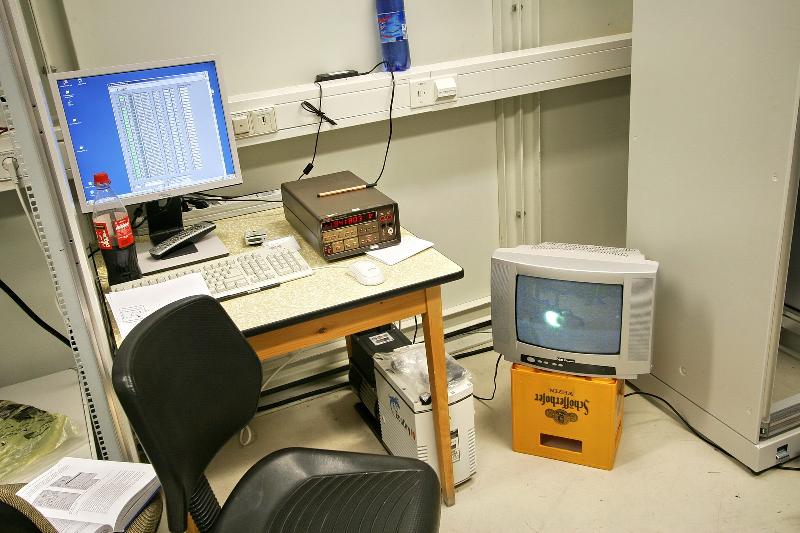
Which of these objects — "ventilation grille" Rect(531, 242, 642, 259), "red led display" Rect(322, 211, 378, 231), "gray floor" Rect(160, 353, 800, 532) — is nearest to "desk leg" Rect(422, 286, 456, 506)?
"gray floor" Rect(160, 353, 800, 532)

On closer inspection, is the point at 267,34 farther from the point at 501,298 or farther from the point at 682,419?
the point at 682,419

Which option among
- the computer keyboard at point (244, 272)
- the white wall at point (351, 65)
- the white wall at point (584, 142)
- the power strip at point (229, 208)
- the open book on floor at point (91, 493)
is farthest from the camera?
the white wall at point (584, 142)

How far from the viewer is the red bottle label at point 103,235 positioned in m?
1.76

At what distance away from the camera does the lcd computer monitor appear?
6.48 ft

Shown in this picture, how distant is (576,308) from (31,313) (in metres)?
1.73

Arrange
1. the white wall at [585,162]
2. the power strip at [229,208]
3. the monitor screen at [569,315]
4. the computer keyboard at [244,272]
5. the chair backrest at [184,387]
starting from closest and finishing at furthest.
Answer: the chair backrest at [184,387]
the computer keyboard at [244,272]
the monitor screen at [569,315]
the power strip at [229,208]
the white wall at [585,162]

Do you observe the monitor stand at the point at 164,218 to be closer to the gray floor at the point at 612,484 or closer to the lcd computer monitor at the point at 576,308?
the gray floor at the point at 612,484

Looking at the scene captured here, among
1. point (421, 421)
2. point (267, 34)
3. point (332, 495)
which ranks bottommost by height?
point (421, 421)

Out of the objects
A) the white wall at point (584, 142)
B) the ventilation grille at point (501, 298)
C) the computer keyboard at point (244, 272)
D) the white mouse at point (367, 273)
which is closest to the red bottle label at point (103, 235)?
the computer keyboard at point (244, 272)

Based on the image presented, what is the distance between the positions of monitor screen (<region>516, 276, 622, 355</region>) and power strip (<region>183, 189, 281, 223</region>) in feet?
2.92

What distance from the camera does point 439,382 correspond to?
189 centimetres

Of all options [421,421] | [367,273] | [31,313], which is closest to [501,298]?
[421,421]

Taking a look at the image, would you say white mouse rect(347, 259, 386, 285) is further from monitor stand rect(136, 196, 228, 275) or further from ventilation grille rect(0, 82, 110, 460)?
ventilation grille rect(0, 82, 110, 460)

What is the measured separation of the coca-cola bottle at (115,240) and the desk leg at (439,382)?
0.79m
